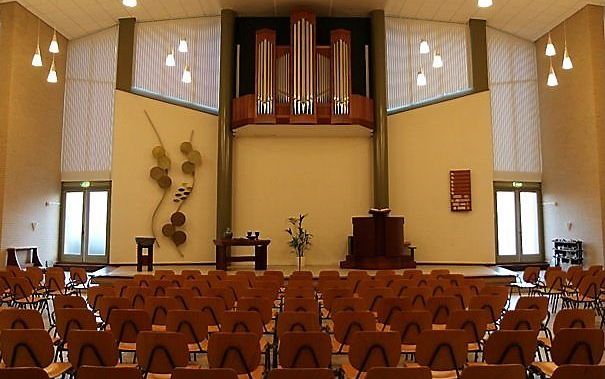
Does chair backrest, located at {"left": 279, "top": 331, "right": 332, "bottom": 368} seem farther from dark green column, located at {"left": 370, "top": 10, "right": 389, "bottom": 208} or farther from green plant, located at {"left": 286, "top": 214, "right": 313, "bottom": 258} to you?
dark green column, located at {"left": 370, "top": 10, "right": 389, "bottom": 208}

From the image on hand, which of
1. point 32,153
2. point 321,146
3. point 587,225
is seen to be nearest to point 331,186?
point 321,146

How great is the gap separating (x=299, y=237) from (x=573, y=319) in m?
8.61

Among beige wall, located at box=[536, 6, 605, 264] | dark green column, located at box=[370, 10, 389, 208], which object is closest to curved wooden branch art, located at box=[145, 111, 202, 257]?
dark green column, located at box=[370, 10, 389, 208]

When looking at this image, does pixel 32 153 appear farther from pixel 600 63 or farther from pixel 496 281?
pixel 600 63

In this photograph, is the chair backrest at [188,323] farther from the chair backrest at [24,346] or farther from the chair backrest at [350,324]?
the chair backrest at [350,324]

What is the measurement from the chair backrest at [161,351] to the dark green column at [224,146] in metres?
9.29

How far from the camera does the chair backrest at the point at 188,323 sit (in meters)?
4.30

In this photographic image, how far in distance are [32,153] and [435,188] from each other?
389 inches

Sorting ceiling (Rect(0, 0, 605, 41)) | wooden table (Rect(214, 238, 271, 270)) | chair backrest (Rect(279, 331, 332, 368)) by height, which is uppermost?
ceiling (Rect(0, 0, 605, 41))

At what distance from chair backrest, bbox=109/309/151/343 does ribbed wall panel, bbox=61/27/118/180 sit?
986cm

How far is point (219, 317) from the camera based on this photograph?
16.4 feet

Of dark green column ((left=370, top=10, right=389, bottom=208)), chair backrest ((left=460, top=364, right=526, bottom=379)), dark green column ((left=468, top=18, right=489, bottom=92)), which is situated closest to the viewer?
chair backrest ((left=460, top=364, right=526, bottom=379))

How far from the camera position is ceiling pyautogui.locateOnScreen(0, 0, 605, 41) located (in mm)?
12328

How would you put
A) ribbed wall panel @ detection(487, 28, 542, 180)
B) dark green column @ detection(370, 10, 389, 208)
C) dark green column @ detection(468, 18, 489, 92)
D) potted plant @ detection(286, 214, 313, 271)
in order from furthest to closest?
ribbed wall panel @ detection(487, 28, 542, 180) → dark green column @ detection(468, 18, 489, 92) → dark green column @ detection(370, 10, 389, 208) → potted plant @ detection(286, 214, 313, 271)
